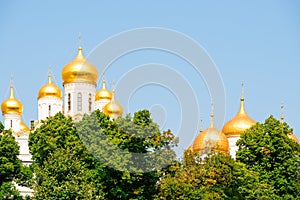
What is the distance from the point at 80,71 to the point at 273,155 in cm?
1801

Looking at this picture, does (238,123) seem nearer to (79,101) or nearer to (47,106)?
(79,101)

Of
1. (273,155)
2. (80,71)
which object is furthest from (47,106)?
(273,155)

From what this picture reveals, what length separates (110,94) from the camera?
58.8m

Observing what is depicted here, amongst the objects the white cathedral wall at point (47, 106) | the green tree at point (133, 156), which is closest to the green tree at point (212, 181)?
the green tree at point (133, 156)

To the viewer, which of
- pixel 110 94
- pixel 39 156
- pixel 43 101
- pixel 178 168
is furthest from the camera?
pixel 110 94

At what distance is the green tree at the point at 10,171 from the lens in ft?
114

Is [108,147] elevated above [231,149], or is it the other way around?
[231,149]

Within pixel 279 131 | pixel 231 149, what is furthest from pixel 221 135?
pixel 279 131

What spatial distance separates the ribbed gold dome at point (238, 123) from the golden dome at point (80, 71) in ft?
34.3

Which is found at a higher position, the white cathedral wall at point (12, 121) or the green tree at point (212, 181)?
the white cathedral wall at point (12, 121)

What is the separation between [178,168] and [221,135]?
1562cm

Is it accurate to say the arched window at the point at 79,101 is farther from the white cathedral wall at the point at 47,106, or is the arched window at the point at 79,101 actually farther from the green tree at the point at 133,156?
the green tree at the point at 133,156

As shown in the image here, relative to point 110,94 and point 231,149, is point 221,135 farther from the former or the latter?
point 110,94

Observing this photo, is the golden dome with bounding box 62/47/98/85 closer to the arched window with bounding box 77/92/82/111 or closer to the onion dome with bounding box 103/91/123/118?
the arched window with bounding box 77/92/82/111
